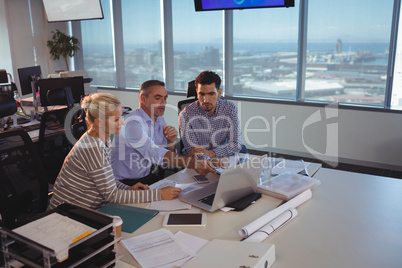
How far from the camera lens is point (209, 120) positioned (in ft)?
10.8

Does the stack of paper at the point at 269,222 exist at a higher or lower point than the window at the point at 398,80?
lower

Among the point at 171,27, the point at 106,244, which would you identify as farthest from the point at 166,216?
the point at 171,27

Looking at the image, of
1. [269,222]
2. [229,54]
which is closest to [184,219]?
[269,222]

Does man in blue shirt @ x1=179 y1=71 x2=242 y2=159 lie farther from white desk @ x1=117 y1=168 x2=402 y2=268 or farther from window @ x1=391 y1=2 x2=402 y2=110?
window @ x1=391 y1=2 x2=402 y2=110

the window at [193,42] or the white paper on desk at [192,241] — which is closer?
the white paper on desk at [192,241]

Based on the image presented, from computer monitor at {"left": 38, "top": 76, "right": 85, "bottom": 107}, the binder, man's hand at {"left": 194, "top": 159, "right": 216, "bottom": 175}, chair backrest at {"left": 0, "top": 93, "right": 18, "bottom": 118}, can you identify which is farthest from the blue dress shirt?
computer monitor at {"left": 38, "top": 76, "right": 85, "bottom": 107}

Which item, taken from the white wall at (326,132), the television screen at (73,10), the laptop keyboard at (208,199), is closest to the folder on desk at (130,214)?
the laptop keyboard at (208,199)

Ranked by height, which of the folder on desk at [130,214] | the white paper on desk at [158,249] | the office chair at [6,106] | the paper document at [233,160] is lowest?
the white paper on desk at [158,249]

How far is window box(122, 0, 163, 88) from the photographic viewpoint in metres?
6.72

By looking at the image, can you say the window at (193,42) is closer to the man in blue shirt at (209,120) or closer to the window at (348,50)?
the window at (348,50)

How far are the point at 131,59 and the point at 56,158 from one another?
4.11m

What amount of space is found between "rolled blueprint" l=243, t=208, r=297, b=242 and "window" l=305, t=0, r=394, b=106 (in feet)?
11.9

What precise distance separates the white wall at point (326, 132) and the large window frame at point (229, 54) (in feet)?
0.39

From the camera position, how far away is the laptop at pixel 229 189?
6.12 feet
